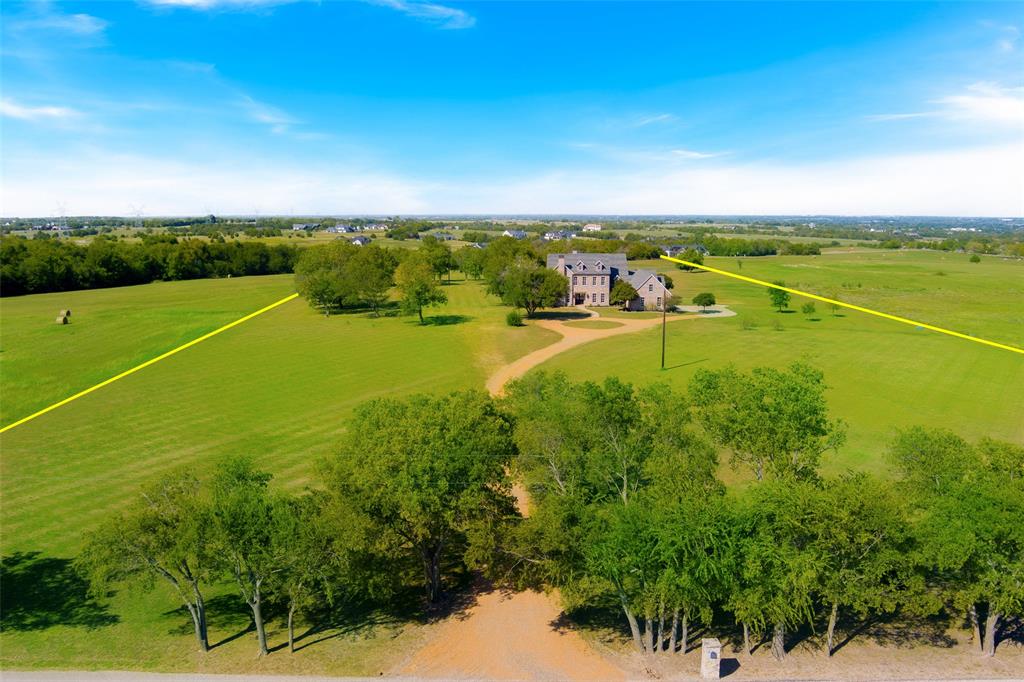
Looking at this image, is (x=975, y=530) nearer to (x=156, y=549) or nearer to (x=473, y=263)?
(x=156, y=549)

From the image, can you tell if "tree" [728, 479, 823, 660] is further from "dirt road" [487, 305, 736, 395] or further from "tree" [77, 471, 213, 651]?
"dirt road" [487, 305, 736, 395]

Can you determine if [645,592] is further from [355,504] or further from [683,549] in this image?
[355,504]

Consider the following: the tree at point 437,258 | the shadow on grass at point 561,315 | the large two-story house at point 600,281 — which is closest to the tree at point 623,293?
the large two-story house at point 600,281

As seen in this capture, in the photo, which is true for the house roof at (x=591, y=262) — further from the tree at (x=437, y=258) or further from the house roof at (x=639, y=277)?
the tree at (x=437, y=258)

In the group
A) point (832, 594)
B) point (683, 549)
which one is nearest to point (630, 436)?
point (683, 549)

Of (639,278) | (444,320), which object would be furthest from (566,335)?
(639,278)

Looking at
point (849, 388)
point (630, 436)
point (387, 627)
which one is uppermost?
point (630, 436)
